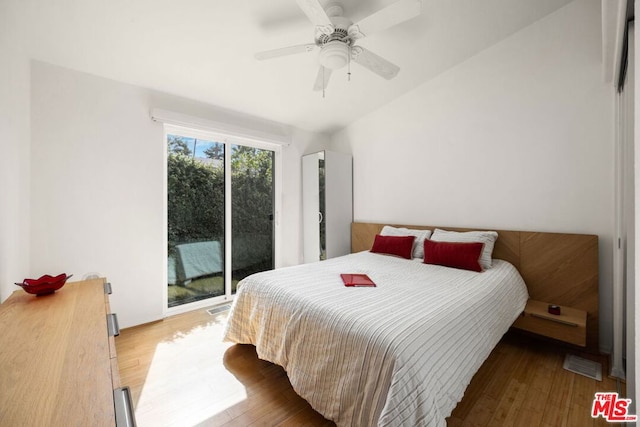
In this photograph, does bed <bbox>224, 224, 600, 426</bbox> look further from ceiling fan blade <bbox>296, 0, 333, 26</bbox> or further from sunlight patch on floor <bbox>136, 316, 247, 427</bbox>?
ceiling fan blade <bbox>296, 0, 333, 26</bbox>

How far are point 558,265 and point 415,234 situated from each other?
1.27 m

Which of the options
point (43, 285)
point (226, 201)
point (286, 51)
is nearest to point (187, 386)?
point (43, 285)

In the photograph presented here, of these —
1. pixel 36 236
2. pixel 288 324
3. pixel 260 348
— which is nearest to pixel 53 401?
pixel 288 324

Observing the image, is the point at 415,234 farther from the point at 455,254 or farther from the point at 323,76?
the point at 323,76

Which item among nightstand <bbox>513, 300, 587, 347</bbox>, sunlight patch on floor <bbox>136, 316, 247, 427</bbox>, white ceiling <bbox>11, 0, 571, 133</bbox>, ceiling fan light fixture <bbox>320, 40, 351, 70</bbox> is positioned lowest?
sunlight patch on floor <bbox>136, 316, 247, 427</bbox>

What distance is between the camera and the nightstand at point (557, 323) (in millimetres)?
1911

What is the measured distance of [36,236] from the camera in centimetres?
209

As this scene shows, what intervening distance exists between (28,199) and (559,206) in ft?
14.8

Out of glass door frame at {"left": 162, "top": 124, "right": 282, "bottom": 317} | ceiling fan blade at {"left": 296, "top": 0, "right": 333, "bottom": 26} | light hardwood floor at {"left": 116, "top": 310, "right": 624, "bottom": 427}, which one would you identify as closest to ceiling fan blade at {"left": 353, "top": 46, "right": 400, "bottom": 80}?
ceiling fan blade at {"left": 296, "top": 0, "right": 333, "bottom": 26}

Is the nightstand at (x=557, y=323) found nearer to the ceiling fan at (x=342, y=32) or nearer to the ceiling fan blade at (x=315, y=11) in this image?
the ceiling fan at (x=342, y=32)

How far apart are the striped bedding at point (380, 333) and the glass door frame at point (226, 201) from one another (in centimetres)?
111

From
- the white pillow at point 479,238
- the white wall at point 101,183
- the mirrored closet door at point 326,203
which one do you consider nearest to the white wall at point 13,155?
the white wall at point 101,183

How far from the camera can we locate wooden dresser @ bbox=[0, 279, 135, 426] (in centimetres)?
65

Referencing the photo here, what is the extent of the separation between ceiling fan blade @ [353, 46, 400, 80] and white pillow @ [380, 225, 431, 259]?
178 centimetres
